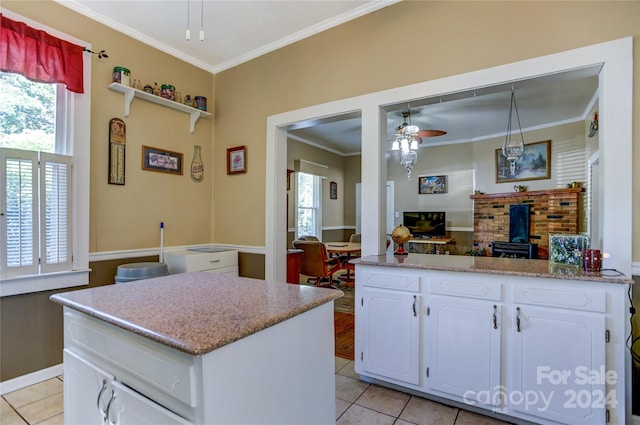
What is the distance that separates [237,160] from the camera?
3455 mm

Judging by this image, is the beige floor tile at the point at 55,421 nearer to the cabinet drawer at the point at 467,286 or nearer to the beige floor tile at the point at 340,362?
the beige floor tile at the point at 340,362

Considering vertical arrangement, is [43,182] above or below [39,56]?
below

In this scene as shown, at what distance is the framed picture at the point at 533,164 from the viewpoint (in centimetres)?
553

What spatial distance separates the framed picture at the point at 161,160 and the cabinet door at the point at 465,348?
2.73 meters

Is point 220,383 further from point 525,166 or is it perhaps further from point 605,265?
point 525,166

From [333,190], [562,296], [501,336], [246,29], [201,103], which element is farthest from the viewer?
[333,190]

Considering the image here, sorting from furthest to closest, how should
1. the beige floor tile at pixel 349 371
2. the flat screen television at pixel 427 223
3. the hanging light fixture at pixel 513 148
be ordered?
the flat screen television at pixel 427 223, the hanging light fixture at pixel 513 148, the beige floor tile at pixel 349 371

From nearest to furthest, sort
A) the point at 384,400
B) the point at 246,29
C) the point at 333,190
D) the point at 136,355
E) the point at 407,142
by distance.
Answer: the point at 136,355 → the point at 384,400 → the point at 246,29 → the point at 407,142 → the point at 333,190

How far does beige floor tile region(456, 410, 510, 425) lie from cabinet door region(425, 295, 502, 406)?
97mm

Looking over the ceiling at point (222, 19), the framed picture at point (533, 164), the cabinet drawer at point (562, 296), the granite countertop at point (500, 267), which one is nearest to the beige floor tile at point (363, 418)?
the granite countertop at point (500, 267)

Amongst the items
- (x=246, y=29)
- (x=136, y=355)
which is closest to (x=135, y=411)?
(x=136, y=355)

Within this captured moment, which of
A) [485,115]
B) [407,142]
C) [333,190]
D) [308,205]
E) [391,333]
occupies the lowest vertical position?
[391,333]

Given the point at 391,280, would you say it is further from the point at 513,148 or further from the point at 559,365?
the point at 513,148

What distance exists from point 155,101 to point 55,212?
4.39 feet
